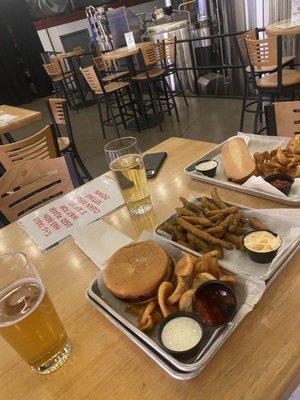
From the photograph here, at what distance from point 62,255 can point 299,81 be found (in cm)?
309

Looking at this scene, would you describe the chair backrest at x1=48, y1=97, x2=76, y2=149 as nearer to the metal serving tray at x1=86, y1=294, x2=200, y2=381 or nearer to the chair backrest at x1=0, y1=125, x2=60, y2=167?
the chair backrest at x1=0, y1=125, x2=60, y2=167

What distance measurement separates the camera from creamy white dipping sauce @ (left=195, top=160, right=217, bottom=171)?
1221 millimetres

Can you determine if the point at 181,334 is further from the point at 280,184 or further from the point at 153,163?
the point at 153,163

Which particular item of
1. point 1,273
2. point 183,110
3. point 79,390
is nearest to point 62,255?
point 1,273

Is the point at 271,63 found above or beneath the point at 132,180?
beneath

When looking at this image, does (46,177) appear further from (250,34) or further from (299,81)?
(250,34)

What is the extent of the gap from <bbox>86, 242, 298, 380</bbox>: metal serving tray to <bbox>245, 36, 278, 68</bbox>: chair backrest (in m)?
2.89

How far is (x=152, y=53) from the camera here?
4.64 m

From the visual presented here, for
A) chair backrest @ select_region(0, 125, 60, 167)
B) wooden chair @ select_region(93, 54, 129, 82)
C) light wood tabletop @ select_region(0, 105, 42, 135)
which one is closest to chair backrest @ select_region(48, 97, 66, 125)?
light wood tabletop @ select_region(0, 105, 42, 135)

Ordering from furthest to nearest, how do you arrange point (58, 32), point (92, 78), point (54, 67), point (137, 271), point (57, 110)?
1. point (58, 32)
2. point (54, 67)
3. point (92, 78)
4. point (57, 110)
5. point (137, 271)

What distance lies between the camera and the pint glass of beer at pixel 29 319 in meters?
0.61

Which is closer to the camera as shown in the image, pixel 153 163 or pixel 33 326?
pixel 33 326

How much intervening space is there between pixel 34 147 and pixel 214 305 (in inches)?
86.9

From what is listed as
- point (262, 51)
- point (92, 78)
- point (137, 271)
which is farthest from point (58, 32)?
point (137, 271)
